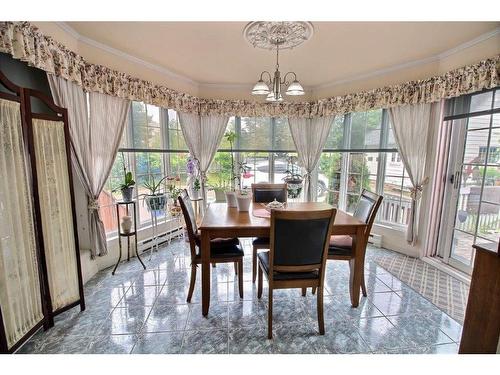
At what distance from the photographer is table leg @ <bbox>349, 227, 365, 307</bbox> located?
1.98 metres

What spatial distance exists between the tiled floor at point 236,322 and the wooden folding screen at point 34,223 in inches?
9.4

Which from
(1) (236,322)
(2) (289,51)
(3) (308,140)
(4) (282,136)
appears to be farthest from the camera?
(4) (282,136)

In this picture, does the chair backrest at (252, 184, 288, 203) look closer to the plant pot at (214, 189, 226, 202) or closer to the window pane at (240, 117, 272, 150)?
the plant pot at (214, 189, 226, 202)

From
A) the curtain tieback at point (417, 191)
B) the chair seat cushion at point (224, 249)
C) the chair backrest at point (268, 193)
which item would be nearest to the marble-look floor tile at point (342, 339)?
the chair seat cushion at point (224, 249)

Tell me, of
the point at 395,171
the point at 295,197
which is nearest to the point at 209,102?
the point at 295,197

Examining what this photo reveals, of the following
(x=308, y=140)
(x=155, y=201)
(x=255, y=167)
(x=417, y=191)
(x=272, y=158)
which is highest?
(x=308, y=140)

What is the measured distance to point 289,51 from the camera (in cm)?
261

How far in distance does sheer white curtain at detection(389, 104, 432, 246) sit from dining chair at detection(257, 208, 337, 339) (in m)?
2.03

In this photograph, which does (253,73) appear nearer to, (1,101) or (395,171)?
(395,171)

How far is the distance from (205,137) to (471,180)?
3.50 meters

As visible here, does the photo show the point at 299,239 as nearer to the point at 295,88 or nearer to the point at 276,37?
the point at 295,88

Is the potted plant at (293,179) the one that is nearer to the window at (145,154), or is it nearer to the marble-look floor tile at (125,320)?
the window at (145,154)

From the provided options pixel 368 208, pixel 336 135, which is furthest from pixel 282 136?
pixel 368 208

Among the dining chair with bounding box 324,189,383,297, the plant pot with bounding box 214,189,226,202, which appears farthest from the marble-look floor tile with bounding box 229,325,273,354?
the plant pot with bounding box 214,189,226,202
